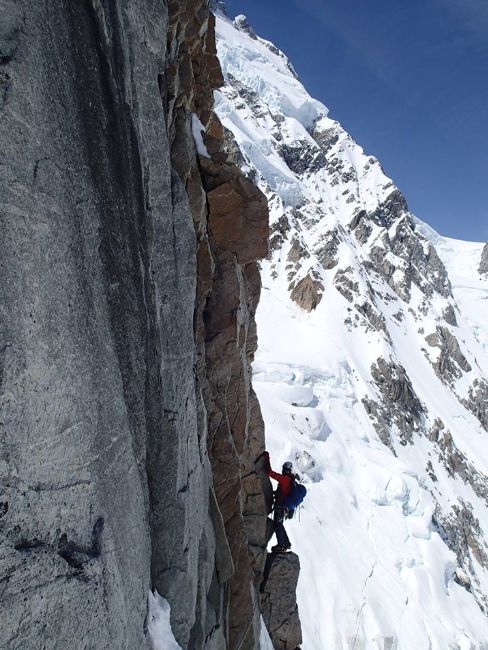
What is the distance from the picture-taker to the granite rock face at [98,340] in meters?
3.84

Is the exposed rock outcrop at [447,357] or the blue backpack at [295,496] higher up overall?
the exposed rock outcrop at [447,357]

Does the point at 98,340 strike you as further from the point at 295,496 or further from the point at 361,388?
the point at 361,388

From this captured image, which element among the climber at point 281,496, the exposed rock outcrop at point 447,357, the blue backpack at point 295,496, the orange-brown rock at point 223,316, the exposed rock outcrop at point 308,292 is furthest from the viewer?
the exposed rock outcrop at point 447,357

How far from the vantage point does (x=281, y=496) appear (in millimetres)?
11094

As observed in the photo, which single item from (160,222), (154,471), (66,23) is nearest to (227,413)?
(154,471)

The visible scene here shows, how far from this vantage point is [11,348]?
3744 millimetres

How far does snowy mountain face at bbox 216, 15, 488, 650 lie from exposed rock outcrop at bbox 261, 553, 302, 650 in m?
11.9

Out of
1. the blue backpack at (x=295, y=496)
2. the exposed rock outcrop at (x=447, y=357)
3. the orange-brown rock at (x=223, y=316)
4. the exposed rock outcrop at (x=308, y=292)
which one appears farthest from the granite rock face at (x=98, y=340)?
the exposed rock outcrop at (x=447, y=357)

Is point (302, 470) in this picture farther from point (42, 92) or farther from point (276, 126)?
point (276, 126)

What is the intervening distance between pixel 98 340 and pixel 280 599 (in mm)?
9682

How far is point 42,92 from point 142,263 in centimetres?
211

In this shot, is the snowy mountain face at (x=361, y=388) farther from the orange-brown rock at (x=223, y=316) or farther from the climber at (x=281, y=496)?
the orange-brown rock at (x=223, y=316)

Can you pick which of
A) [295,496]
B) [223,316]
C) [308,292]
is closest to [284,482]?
[295,496]

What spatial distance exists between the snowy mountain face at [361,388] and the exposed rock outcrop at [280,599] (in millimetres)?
11935
